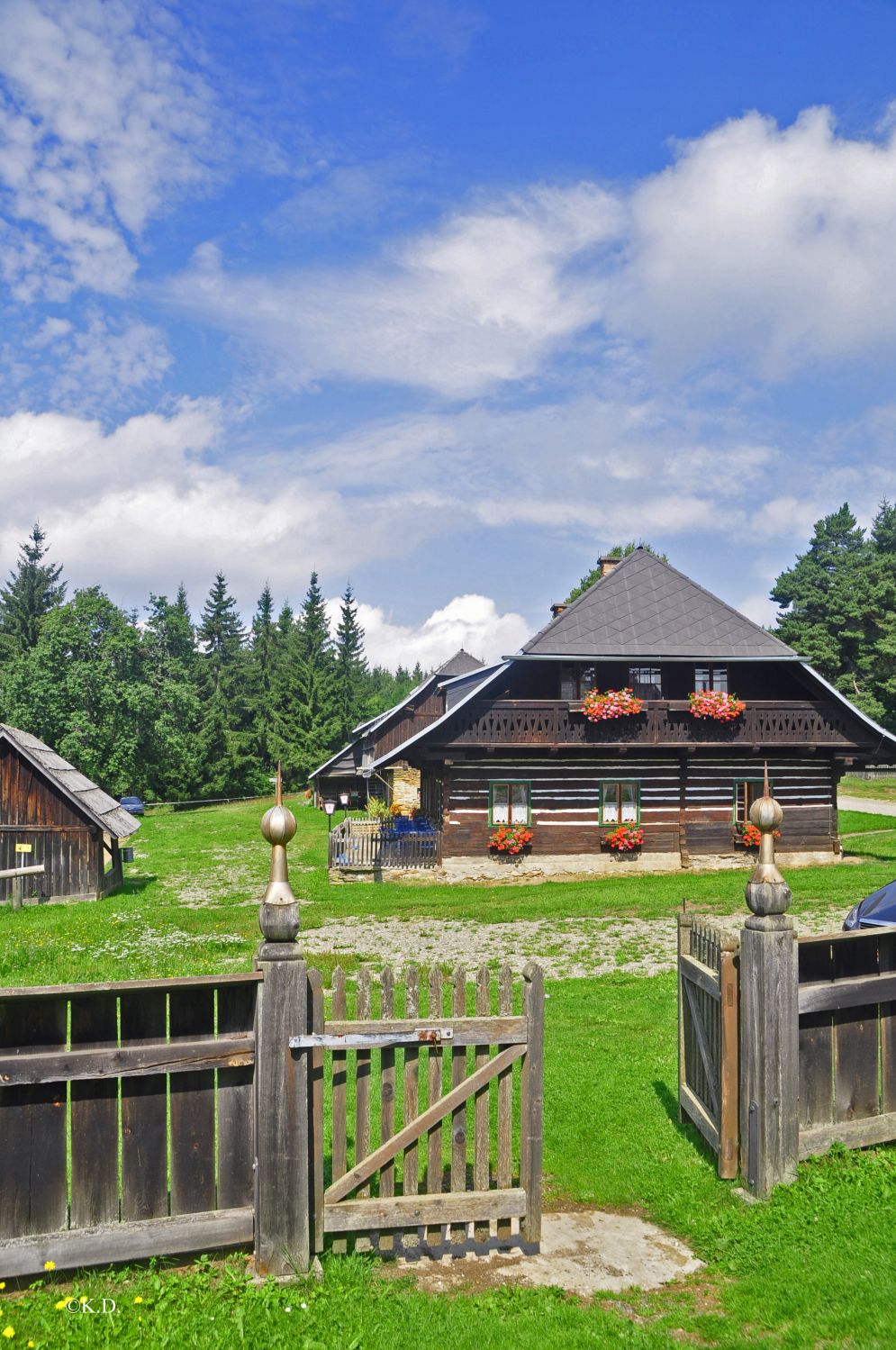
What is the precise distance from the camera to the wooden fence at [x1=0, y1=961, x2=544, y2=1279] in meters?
4.92

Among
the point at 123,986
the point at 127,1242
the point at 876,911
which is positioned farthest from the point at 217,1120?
the point at 876,911

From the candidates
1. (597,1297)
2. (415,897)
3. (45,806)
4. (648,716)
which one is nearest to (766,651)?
(648,716)

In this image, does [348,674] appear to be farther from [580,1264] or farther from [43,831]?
[580,1264]

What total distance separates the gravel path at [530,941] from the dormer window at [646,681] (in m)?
9.77

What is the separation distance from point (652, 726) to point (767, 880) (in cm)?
2031

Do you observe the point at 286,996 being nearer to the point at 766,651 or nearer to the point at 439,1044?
the point at 439,1044

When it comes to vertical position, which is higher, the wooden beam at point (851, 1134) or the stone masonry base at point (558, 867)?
the wooden beam at point (851, 1134)

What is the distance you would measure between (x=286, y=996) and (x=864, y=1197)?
12.3ft

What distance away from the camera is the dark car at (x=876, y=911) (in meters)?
11.5

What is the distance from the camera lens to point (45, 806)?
2436cm

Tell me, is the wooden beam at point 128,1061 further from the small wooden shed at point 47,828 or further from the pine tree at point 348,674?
the pine tree at point 348,674

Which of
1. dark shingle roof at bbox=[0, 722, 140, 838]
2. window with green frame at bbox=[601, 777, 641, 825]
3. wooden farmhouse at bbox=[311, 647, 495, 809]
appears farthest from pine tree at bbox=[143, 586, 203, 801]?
window with green frame at bbox=[601, 777, 641, 825]

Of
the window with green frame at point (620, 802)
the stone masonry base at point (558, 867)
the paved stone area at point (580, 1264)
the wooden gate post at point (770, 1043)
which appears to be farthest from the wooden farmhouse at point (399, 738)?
the paved stone area at point (580, 1264)

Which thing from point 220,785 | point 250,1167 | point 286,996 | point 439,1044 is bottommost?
point 220,785
